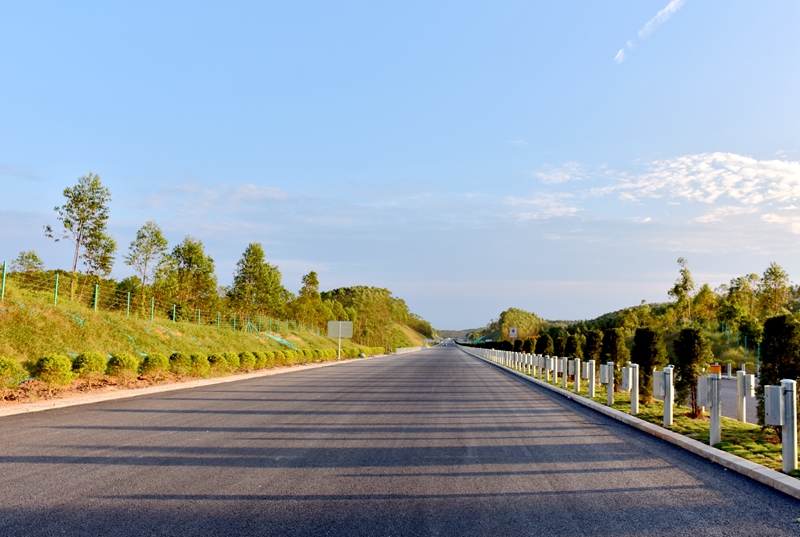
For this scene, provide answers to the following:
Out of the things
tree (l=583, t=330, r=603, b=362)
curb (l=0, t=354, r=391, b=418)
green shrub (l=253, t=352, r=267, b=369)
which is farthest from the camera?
green shrub (l=253, t=352, r=267, b=369)

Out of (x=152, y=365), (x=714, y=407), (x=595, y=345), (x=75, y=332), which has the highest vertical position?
(x=595, y=345)

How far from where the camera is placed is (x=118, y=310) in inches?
1097

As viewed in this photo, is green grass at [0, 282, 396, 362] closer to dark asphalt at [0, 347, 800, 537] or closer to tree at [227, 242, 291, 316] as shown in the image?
dark asphalt at [0, 347, 800, 537]

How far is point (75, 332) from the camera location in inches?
779

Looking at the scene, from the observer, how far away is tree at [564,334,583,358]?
73.6 feet

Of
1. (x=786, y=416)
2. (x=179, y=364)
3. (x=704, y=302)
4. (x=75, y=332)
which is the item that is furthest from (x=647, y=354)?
(x=704, y=302)

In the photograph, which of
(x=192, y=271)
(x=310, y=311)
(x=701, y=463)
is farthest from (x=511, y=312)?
(x=701, y=463)

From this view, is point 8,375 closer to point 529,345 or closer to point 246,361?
point 246,361

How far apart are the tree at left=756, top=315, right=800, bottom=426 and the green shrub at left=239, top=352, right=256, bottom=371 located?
2093 centimetres

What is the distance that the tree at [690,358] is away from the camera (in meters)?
11.2

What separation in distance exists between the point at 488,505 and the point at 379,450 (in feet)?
8.62

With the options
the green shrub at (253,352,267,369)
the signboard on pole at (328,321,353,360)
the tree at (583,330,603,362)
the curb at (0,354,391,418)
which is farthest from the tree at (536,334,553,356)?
the signboard on pole at (328,321,353,360)

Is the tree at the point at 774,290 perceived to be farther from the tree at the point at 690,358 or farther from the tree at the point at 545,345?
the tree at the point at 690,358

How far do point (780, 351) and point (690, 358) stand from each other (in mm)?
3155
